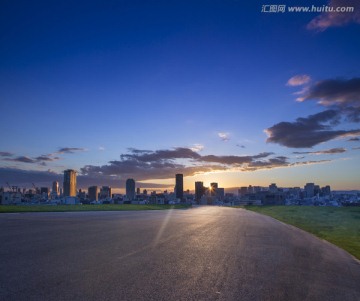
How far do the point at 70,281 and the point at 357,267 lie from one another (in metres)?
12.0

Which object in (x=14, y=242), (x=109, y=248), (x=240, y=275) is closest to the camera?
(x=240, y=275)

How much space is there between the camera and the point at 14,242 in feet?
55.8

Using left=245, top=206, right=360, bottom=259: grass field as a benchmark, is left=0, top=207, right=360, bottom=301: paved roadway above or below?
above

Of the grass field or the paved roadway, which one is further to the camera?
the grass field

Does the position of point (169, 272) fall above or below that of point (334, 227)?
above

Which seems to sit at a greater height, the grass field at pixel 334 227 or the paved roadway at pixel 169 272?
the paved roadway at pixel 169 272

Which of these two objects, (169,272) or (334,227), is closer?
(169,272)

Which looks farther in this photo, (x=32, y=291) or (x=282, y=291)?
(x=282, y=291)

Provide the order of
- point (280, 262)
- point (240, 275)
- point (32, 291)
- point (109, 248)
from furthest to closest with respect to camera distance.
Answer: point (109, 248), point (280, 262), point (240, 275), point (32, 291)

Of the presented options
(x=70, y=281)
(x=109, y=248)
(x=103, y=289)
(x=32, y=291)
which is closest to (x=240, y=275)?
(x=103, y=289)

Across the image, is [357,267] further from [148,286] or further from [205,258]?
[148,286]

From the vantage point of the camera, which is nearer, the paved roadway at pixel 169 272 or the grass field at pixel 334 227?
the paved roadway at pixel 169 272

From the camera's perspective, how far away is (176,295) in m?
8.26

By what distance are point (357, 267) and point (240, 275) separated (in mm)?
6490
